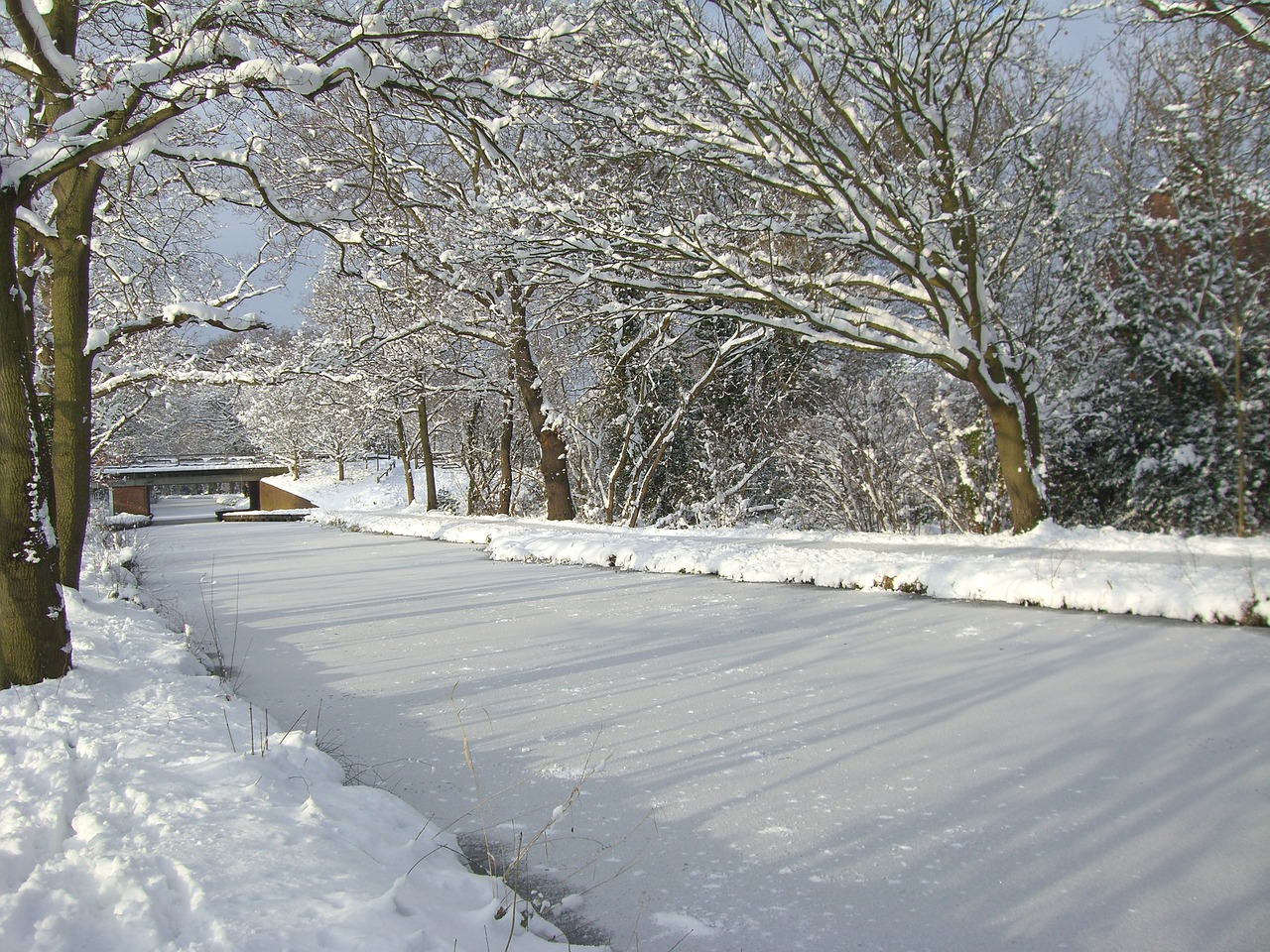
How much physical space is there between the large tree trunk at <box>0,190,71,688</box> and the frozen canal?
129cm

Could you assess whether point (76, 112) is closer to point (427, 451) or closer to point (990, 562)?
point (990, 562)

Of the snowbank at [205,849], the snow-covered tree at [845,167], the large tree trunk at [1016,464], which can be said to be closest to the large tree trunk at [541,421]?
the snow-covered tree at [845,167]

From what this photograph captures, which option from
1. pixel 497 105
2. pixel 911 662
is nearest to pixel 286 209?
pixel 497 105

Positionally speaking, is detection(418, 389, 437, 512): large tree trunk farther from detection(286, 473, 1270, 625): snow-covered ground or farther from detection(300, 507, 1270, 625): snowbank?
detection(300, 507, 1270, 625): snowbank

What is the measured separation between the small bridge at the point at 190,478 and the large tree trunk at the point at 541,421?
79.7 feet

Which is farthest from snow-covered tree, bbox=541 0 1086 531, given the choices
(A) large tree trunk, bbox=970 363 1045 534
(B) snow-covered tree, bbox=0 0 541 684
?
(B) snow-covered tree, bbox=0 0 541 684

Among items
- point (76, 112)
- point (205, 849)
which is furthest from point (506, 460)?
point (205, 849)

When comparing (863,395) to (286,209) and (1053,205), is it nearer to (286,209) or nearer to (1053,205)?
(1053,205)

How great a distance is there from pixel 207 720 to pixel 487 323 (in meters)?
13.6

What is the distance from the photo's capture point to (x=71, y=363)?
5973 millimetres

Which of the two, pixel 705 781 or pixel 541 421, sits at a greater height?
pixel 541 421

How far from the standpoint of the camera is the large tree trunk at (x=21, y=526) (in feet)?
13.5

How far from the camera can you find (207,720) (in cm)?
383

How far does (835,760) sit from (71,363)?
20.3ft
